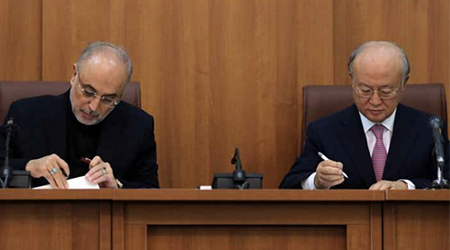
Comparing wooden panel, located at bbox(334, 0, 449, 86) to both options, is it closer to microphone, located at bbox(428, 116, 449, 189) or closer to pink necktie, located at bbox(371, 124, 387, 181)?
pink necktie, located at bbox(371, 124, 387, 181)

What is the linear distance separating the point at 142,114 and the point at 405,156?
1075mm

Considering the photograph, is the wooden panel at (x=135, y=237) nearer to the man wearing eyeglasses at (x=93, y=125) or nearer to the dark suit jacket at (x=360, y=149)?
the man wearing eyeglasses at (x=93, y=125)

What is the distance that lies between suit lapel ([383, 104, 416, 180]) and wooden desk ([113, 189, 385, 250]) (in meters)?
0.92

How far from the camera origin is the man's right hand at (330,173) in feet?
9.57

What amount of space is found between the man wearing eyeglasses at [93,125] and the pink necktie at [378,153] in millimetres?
882

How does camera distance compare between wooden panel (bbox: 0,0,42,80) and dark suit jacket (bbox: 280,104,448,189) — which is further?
wooden panel (bbox: 0,0,42,80)

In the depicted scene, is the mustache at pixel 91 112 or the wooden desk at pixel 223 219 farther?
the mustache at pixel 91 112

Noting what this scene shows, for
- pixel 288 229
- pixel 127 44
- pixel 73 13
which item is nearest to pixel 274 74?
pixel 127 44

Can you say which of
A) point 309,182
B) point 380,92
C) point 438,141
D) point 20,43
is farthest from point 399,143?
point 20,43

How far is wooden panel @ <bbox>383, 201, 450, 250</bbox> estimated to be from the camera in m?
2.40

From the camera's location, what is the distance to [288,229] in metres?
2.44

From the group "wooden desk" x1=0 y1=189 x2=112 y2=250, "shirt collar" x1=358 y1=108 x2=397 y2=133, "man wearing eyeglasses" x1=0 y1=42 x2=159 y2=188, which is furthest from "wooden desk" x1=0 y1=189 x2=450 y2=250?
"shirt collar" x1=358 y1=108 x2=397 y2=133

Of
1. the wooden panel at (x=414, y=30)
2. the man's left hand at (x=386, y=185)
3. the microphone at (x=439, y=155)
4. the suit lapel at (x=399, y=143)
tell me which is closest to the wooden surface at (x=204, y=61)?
the wooden panel at (x=414, y=30)

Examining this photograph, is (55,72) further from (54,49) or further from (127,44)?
(127,44)
